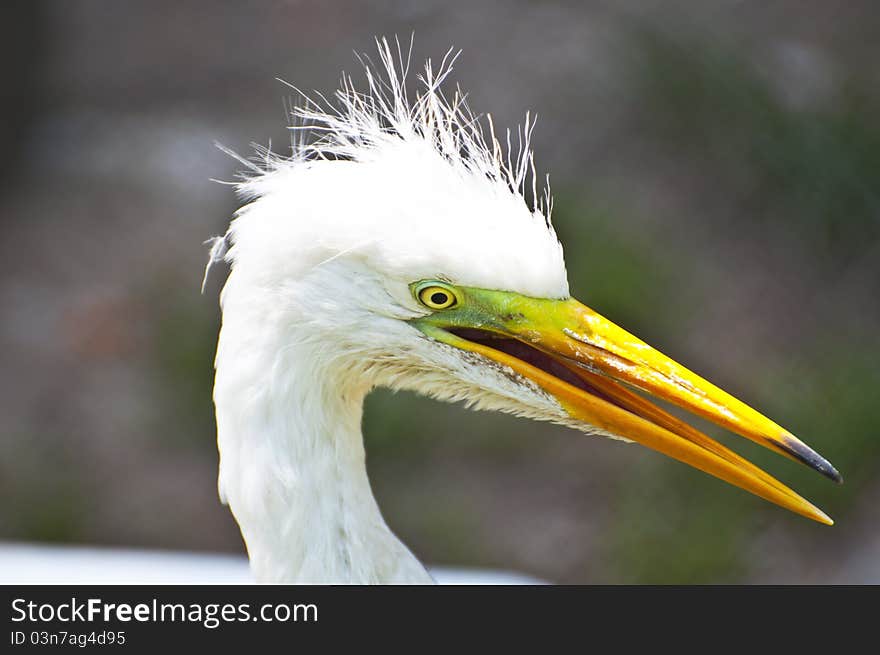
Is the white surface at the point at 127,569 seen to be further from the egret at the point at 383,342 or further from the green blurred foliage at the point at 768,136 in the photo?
the green blurred foliage at the point at 768,136

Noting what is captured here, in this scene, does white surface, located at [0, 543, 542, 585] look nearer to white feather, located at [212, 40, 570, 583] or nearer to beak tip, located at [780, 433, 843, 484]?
white feather, located at [212, 40, 570, 583]

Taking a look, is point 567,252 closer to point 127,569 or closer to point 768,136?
point 768,136

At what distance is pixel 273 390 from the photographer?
1.84 meters

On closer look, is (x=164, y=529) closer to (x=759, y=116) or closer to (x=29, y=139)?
(x=29, y=139)

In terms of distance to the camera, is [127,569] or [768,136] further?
[768,136]

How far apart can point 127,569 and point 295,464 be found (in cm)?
153

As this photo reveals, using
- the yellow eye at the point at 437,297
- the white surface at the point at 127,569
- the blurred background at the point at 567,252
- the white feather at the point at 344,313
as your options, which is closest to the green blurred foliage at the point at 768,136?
the blurred background at the point at 567,252

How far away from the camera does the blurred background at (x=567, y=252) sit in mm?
4219

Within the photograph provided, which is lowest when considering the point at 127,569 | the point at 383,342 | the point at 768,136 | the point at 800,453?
the point at 800,453

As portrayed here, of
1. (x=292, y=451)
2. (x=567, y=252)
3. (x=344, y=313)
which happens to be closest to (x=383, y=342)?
(x=344, y=313)

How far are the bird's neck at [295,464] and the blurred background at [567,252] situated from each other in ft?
7.48

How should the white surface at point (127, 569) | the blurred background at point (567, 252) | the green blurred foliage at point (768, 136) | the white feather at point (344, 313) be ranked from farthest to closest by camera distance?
the green blurred foliage at point (768, 136), the blurred background at point (567, 252), the white surface at point (127, 569), the white feather at point (344, 313)

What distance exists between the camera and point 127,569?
3.17 m

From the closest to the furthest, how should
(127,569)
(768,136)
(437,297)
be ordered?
1. (437,297)
2. (127,569)
3. (768,136)
